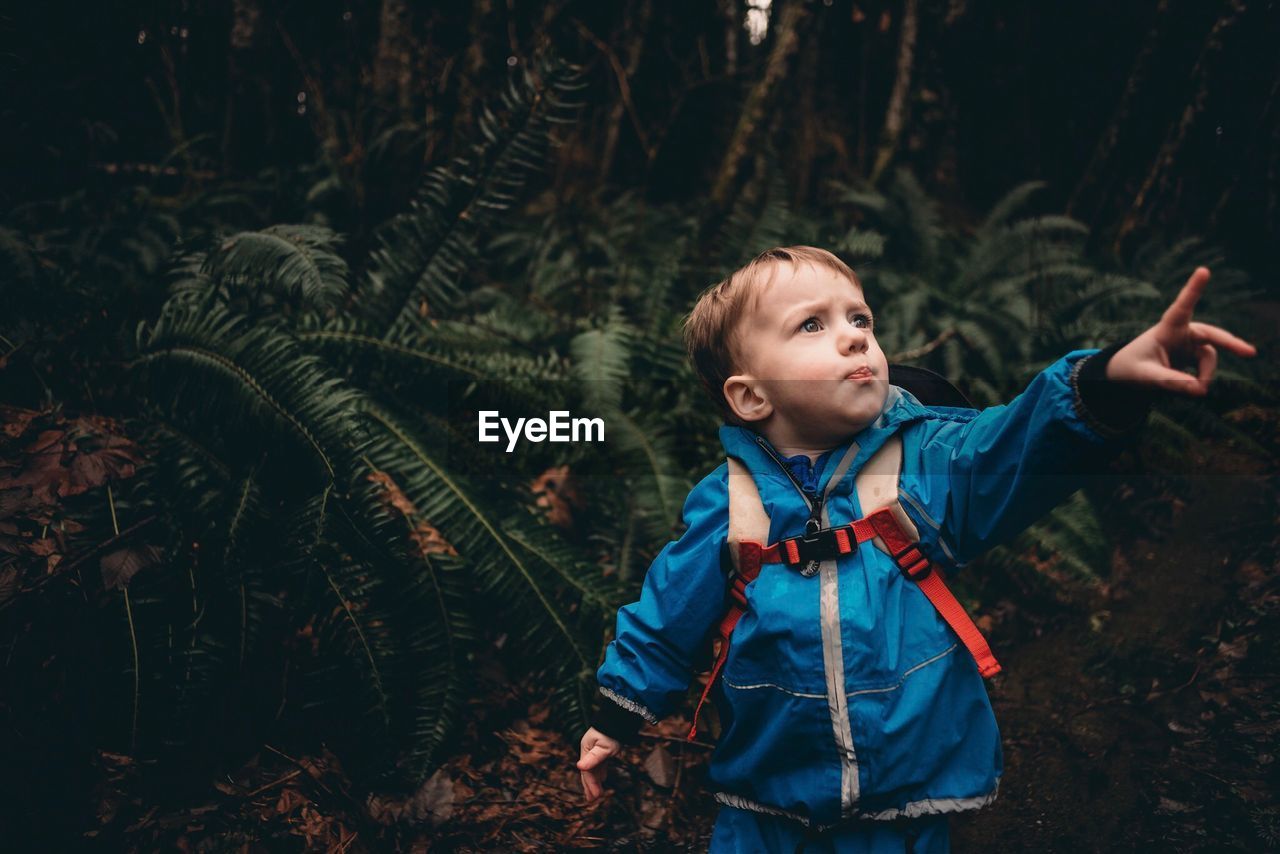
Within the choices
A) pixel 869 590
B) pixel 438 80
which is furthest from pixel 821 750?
pixel 438 80

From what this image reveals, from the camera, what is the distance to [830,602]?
1486mm

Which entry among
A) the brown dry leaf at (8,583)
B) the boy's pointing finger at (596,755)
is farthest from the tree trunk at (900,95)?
the brown dry leaf at (8,583)

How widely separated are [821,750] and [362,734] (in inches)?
58.6

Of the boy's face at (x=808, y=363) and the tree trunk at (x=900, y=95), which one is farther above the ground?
the tree trunk at (x=900, y=95)

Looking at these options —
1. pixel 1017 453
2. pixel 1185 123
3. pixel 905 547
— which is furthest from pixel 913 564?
pixel 1185 123

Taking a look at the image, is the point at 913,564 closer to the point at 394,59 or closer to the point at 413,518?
the point at 413,518

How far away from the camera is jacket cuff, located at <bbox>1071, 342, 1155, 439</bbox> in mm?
1235

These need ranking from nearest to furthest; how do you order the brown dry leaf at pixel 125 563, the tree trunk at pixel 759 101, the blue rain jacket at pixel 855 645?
the blue rain jacket at pixel 855 645
the brown dry leaf at pixel 125 563
the tree trunk at pixel 759 101

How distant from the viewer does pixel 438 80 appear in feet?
14.6

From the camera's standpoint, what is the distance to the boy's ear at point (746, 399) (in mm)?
1637

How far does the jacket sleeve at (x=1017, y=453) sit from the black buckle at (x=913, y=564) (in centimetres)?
4

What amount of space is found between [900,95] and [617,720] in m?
4.69

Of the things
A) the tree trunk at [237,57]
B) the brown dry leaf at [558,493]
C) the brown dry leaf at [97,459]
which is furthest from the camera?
the tree trunk at [237,57]

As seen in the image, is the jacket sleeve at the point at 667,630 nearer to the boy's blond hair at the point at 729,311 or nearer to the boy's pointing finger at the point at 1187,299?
the boy's blond hair at the point at 729,311
